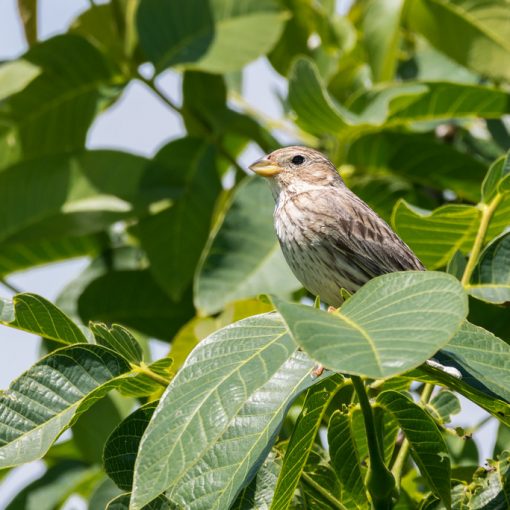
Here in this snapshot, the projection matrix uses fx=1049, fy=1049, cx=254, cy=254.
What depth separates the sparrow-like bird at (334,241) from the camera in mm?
4020

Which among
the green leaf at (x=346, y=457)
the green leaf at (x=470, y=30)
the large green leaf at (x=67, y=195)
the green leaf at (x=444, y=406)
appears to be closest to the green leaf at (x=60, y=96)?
the large green leaf at (x=67, y=195)

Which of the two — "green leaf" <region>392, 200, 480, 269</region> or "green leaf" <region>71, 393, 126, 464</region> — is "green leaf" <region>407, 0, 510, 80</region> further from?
"green leaf" <region>71, 393, 126, 464</region>

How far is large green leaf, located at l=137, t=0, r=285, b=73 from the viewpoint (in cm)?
455

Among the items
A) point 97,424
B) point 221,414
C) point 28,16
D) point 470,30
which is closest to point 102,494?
point 97,424

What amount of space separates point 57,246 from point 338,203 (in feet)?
4.72

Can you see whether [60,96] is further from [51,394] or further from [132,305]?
[51,394]

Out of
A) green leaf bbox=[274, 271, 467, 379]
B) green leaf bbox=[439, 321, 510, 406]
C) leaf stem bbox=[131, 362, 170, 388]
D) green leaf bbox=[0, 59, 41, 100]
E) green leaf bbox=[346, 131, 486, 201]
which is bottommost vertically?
green leaf bbox=[346, 131, 486, 201]

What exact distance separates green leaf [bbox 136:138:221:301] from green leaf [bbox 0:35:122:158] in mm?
396

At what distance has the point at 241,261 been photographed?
431 centimetres

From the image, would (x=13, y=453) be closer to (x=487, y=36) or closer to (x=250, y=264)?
(x=250, y=264)

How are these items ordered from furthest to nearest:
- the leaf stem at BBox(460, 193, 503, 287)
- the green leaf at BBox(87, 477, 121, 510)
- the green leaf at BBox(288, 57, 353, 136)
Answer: the green leaf at BBox(288, 57, 353, 136), the green leaf at BBox(87, 477, 121, 510), the leaf stem at BBox(460, 193, 503, 287)

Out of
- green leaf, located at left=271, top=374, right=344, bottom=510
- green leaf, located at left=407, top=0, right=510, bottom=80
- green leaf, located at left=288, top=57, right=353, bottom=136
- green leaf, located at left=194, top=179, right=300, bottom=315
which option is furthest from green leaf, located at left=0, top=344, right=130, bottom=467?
green leaf, located at left=407, top=0, right=510, bottom=80

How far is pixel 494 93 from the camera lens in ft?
14.2

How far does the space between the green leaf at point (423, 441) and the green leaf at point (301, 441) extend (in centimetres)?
17
